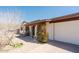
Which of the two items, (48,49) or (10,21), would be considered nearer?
(48,49)

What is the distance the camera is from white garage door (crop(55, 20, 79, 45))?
516 inches

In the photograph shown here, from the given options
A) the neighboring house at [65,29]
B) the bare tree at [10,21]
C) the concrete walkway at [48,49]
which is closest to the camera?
the concrete walkway at [48,49]

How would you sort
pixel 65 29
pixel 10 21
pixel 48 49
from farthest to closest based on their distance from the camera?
pixel 65 29 < pixel 10 21 < pixel 48 49

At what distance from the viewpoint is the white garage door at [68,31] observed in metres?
13.1

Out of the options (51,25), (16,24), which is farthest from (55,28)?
(16,24)

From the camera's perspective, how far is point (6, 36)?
13031 mm

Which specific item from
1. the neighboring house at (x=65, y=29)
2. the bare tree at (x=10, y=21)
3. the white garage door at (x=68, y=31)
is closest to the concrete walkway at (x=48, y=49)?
the white garage door at (x=68, y=31)

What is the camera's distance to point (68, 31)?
14344mm

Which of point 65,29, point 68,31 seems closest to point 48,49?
point 68,31

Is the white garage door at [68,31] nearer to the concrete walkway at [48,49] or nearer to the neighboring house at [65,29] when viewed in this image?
the neighboring house at [65,29]

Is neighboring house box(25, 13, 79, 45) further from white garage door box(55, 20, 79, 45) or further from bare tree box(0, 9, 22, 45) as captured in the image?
bare tree box(0, 9, 22, 45)

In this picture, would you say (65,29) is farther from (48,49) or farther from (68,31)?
(48,49)

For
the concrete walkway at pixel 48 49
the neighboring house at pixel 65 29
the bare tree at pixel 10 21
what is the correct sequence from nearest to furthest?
the concrete walkway at pixel 48 49 < the bare tree at pixel 10 21 < the neighboring house at pixel 65 29
